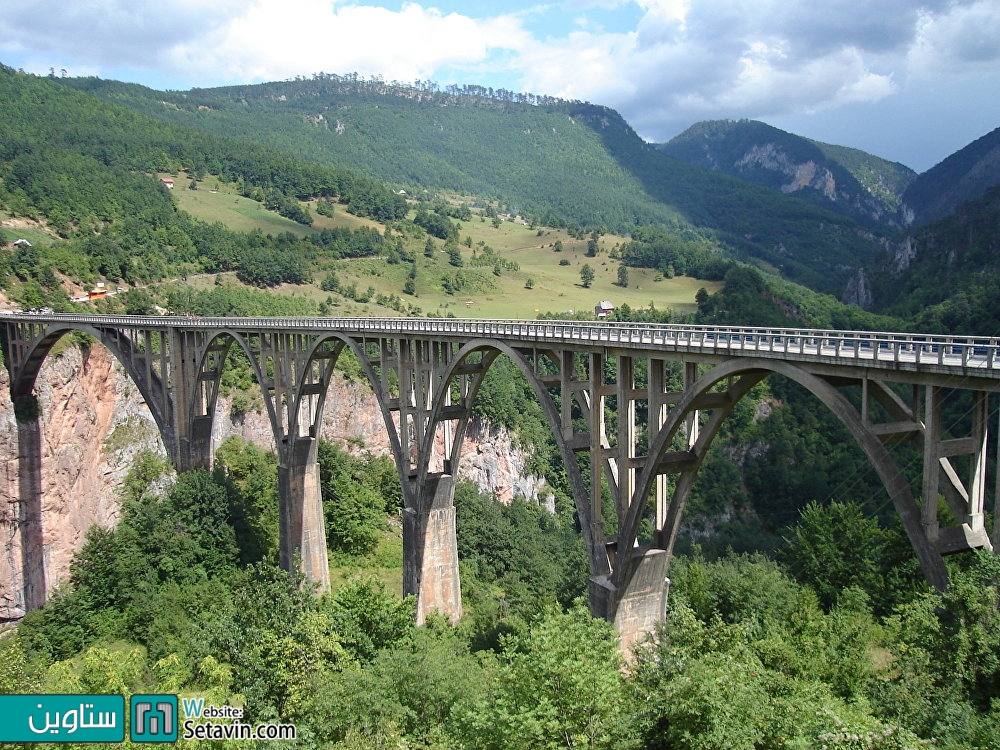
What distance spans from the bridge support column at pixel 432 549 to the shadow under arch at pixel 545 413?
1.36 meters

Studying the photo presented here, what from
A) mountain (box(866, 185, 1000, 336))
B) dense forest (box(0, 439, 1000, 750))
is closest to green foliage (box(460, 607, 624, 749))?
dense forest (box(0, 439, 1000, 750))

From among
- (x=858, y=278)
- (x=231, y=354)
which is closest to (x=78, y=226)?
(x=231, y=354)

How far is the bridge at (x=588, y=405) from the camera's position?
15.3m

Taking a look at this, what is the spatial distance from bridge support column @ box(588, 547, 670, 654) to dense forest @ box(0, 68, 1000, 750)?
1.19 m

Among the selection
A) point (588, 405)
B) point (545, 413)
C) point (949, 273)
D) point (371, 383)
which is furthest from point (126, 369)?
point (949, 273)

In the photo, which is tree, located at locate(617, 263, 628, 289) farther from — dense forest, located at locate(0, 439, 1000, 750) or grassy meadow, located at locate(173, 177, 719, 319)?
dense forest, located at locate(0, 439, 1000, 750)

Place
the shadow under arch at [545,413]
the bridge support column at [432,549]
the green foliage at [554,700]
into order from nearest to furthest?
the green foliage at [554,700], the shadow under arch at [545,413], the bridge support column at [432,549]

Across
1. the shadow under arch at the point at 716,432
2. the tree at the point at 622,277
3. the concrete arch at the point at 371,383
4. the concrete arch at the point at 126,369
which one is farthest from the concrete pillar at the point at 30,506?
the tree at the point at 622,277

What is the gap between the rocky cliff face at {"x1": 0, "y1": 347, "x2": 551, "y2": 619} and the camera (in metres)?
49.1

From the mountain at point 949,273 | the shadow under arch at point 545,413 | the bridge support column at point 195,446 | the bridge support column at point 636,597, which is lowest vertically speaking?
the bridge support column at point 636,597

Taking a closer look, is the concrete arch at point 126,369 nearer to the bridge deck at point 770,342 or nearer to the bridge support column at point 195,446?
the bridge support column at point 195,446

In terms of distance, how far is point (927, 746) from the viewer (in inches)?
551

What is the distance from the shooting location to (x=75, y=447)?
169 feet

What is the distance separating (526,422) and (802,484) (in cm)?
2651
